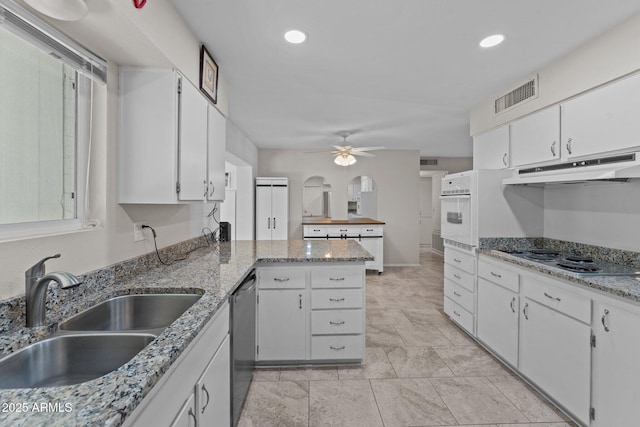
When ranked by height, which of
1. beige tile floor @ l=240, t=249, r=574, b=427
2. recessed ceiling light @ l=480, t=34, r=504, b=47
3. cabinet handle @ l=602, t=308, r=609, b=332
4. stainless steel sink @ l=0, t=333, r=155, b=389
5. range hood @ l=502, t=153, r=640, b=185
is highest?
recessed ceiling light @ l=480, t=34, r=504, b=47

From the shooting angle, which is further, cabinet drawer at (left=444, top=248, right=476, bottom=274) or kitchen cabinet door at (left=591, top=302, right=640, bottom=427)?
cabinet drawer at (left=444, top=248, right=476, bottom=274)

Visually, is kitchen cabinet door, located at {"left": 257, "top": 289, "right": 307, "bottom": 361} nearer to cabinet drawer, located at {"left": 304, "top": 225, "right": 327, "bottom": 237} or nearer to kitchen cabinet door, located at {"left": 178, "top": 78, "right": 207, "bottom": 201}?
kitchen cabinet door, located at {"left": 178, "top": 78, "right": 207, "bottom": 201}

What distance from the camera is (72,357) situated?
3.62 ft

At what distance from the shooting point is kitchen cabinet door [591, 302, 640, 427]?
1552 mm

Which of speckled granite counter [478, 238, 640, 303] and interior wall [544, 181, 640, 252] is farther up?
interior wall [544, 181, 640, 252]

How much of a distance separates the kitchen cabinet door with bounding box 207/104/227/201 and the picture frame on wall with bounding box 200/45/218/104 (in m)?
0.11

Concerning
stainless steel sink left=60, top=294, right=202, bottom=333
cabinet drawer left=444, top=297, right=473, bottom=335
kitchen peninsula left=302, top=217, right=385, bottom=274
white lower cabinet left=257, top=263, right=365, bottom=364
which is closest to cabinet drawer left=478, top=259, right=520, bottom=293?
cabinet drawer left=444, top=297, right=473, bottom=335

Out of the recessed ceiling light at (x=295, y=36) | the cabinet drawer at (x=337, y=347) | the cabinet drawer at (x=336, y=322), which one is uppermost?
the recessed ceiling light at (x=295, y=36)

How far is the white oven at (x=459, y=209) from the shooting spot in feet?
9.98

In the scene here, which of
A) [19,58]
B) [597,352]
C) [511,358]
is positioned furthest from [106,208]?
[511,358]

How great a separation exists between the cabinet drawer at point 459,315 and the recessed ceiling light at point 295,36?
2.90 meters

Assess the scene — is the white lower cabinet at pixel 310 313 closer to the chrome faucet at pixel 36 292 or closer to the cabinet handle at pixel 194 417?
the cabinet handle at pixel 194 417

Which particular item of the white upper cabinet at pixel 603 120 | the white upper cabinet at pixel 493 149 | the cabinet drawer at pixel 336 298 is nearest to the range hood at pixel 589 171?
the white upper cabinet at pixel 603 120

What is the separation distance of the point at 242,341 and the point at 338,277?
2.93 feet
